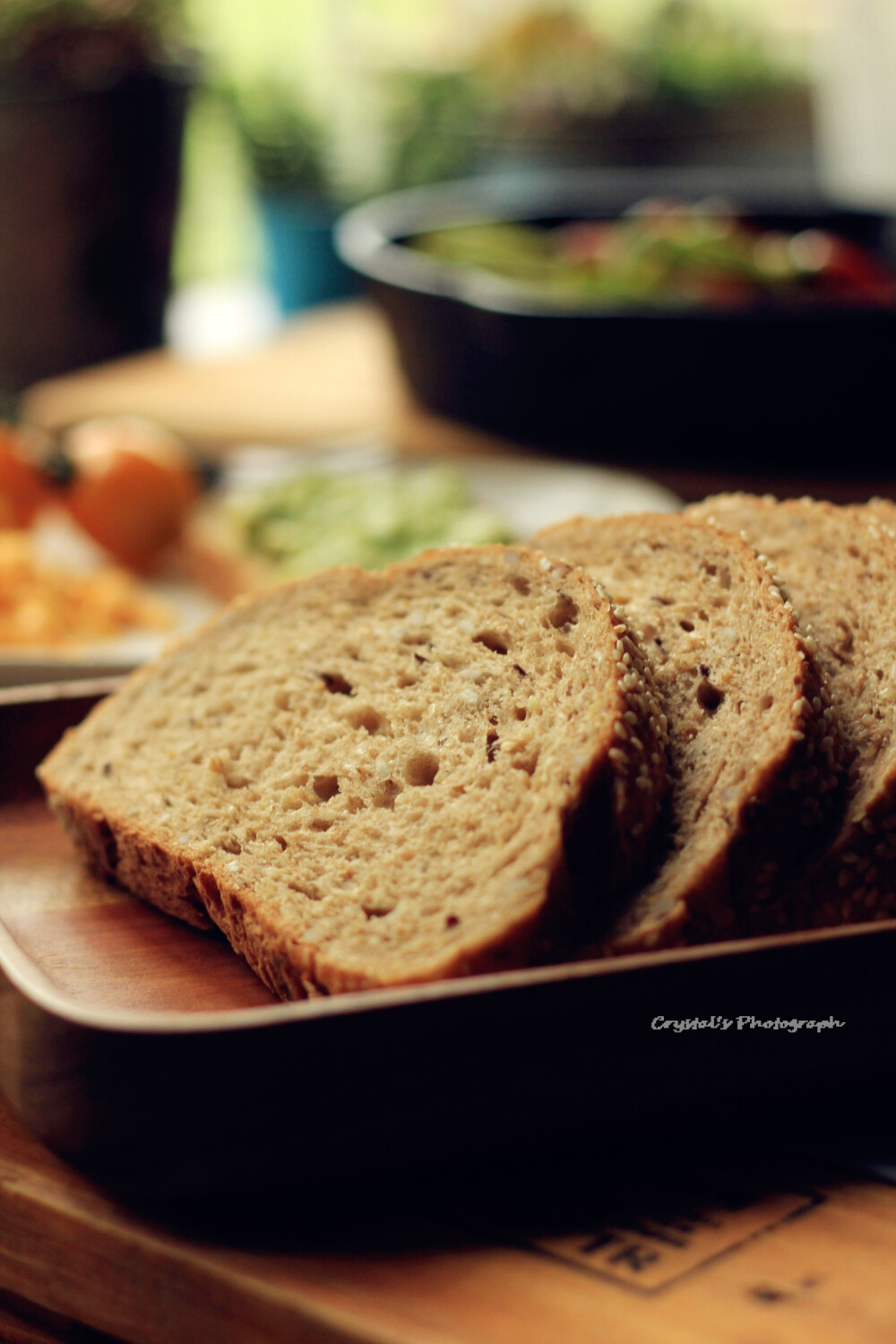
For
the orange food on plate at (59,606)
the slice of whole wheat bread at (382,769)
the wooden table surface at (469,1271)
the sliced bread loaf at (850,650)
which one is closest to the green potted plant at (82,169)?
the orange food on plate at (59,606)

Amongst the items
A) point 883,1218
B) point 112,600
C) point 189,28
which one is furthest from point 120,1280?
point 189,28

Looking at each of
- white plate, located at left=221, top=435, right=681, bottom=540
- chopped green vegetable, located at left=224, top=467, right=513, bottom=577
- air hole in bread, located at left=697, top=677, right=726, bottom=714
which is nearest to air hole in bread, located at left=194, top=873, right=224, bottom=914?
air hole in bread, located at left=697, top=677, right=726, bottom=714

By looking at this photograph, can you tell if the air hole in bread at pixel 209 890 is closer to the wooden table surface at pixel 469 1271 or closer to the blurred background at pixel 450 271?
the wooden table surface at pixel 469 1271

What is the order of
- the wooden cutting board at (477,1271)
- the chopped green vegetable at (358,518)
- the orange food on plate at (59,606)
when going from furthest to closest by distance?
the chopped green vegetable at (358,518) < the orange food on plate at (59,606) < the wooden cutting board at (477,1271)

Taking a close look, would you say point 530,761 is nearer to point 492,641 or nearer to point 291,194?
point 492,641

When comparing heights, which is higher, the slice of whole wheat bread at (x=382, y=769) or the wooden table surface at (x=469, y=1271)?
the slice of whole wheat bread at (x=382, y=769)

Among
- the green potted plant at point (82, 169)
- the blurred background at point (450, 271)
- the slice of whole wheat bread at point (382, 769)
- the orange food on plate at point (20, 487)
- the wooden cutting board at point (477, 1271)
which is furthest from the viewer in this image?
the green potted plant at point (82, 169)

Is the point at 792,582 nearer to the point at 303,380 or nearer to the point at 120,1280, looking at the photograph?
the point at 120,1280
